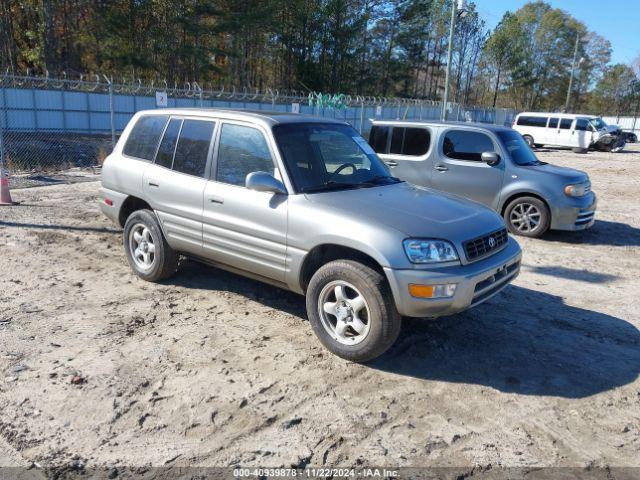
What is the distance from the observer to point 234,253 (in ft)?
15.8

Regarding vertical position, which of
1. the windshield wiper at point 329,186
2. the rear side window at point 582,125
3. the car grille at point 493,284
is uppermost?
the rear side window at point 582,125

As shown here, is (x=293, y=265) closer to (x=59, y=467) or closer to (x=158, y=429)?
(x=158, y=429)

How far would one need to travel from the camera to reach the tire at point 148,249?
551 centimetres

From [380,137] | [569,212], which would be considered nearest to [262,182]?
[380,137]

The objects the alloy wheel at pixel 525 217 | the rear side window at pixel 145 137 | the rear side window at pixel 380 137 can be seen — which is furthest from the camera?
the rear side window at pixel 380 137

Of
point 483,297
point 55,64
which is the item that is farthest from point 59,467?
point 55,64

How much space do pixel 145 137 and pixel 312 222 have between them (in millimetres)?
2608

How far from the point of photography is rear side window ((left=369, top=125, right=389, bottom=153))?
9.38 metres

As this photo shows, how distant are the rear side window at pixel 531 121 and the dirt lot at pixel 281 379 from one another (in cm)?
2509

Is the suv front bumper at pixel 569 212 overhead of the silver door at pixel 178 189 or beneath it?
beneath

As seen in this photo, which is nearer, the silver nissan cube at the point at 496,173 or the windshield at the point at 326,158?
the windshield at the point at 326,158

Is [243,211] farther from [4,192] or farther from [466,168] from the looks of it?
[4,192]

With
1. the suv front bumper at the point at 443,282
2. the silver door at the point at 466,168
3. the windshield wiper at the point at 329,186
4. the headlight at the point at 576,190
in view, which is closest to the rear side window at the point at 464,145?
the silver door at the point at 466,168

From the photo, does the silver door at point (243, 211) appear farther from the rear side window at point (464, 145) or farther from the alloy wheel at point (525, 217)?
the alloy wheel at point (525, 217)
